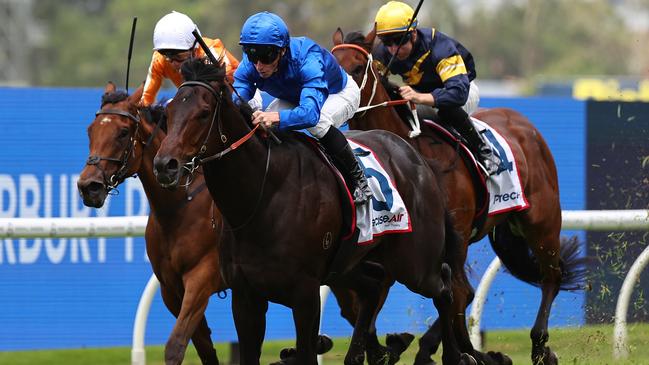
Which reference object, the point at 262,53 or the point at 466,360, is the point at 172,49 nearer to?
the point at 262,53

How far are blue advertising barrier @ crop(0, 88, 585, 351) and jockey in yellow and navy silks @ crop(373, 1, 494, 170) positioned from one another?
131cm

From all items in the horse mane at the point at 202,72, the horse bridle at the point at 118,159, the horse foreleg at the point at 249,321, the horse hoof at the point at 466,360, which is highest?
the horse mane at the point at 202,72

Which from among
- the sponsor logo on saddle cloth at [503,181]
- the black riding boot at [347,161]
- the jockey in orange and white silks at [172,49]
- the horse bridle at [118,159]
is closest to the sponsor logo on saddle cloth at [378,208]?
the black riding boot at [347,161]

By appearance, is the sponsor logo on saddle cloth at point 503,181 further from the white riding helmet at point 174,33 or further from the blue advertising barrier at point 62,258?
the white riding helmet at point 174,33

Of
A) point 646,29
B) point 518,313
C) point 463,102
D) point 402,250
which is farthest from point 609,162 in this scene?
Answer: point 646,29

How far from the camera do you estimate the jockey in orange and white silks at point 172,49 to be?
6027 millimetres

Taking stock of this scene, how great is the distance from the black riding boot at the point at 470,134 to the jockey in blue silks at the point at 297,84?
1119 mm

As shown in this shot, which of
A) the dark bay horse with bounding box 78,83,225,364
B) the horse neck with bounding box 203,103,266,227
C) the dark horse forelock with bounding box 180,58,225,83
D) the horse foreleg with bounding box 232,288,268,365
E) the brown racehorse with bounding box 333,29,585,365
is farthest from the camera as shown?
the brown racehorse with bounding box 333,29,585,365

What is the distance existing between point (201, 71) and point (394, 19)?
74.3 inches

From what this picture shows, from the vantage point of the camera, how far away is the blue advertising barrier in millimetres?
7688

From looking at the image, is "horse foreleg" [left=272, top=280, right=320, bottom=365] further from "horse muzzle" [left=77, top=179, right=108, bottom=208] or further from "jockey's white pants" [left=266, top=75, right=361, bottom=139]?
"horse muzzle" [left=77, top=179, right=108, bottom=208]

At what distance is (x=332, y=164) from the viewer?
17.4 ft

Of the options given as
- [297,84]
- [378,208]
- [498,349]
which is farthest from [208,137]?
[498,349]

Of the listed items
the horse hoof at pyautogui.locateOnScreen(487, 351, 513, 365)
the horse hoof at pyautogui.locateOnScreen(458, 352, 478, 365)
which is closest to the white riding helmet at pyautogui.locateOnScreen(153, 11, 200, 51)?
the horse hoof at pyautogui.locateOnScreen(458, 352, 478, 365)
